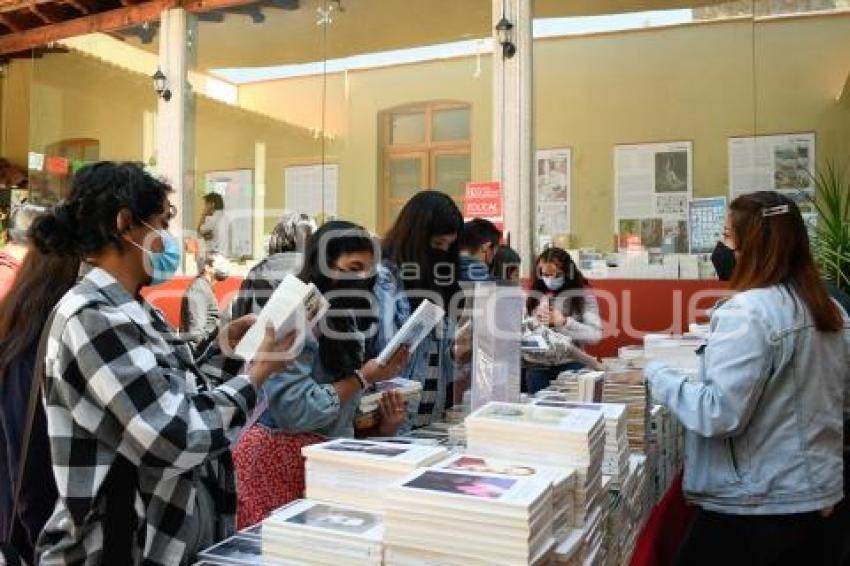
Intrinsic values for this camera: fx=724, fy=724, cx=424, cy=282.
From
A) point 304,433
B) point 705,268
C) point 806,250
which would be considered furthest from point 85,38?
point 806,250

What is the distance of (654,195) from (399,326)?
3.56 meters

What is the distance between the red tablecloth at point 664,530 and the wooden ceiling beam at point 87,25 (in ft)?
21.3

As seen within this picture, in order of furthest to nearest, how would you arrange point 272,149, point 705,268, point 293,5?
point 272,149 → point 293,5 → point 705,268

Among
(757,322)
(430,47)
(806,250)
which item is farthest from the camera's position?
(430,47)

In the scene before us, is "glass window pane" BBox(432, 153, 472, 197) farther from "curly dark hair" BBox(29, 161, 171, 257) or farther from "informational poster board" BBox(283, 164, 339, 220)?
"curly dark hair" BBox(29, 161, 171, 257)

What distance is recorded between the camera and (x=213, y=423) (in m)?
1.29

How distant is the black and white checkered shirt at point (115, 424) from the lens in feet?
3.93

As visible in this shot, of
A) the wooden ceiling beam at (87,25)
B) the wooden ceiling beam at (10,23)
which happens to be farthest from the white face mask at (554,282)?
the wooden ceiling beam at (10,23)

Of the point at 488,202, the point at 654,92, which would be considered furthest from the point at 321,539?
the point at 654,92

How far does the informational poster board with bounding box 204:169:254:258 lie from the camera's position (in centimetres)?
738

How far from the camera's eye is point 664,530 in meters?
2.42

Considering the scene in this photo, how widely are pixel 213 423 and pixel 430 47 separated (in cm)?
566

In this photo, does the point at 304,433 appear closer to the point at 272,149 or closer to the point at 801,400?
the point at 801,400

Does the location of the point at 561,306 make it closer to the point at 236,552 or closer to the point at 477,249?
the point at 477,249
